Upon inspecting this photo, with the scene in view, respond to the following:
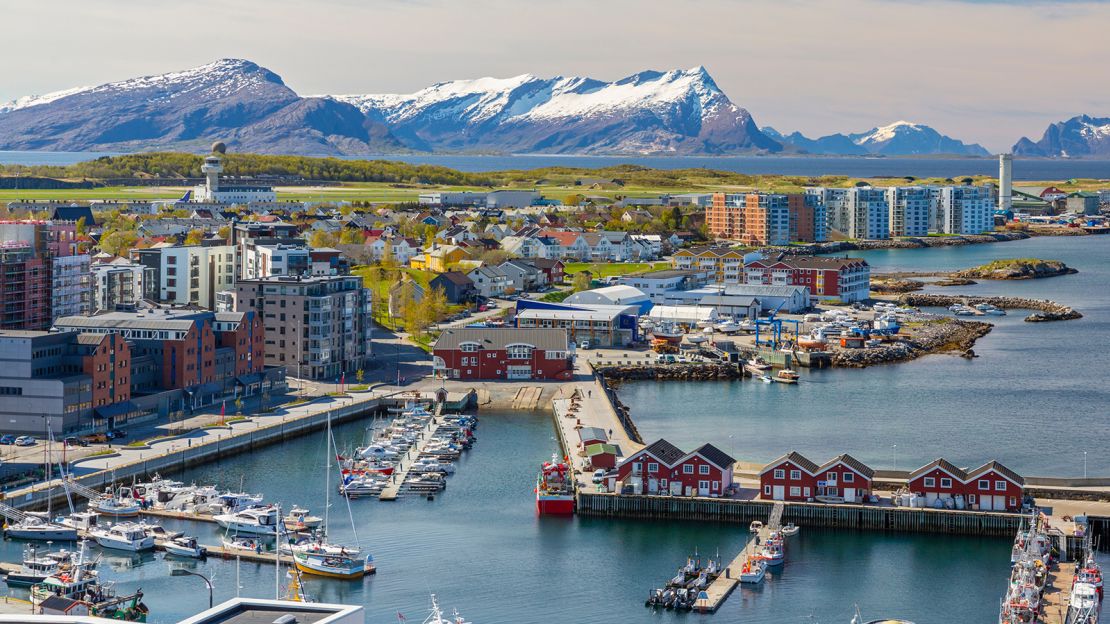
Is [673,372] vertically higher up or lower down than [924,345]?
lower down

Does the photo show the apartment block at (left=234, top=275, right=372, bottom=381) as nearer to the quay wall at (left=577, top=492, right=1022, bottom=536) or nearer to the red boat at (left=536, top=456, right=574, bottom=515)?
the red boat at (left=536, top=456, right=574, bottom=515)

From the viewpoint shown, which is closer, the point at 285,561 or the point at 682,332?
the point at 285,561

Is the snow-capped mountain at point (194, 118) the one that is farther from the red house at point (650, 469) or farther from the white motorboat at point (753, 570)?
the white motorboat at point (753, 570)

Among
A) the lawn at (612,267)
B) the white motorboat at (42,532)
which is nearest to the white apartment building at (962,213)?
the lawn at (612,267)

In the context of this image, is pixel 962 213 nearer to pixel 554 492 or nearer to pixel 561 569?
pixel 554 492

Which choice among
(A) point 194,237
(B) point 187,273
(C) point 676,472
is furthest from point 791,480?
(A) point 194,237

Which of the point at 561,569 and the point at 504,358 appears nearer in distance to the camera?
the point at 561,569

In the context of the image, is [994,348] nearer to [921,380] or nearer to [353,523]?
[921,380]

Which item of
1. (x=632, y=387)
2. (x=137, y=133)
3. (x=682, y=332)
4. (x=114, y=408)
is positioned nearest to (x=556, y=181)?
(x=682, y=332)
